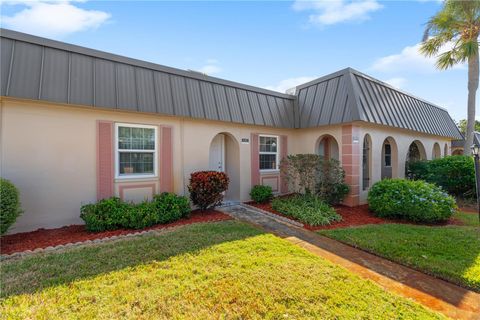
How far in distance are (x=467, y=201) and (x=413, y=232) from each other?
589 cm

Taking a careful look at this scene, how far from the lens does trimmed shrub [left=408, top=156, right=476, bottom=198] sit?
8788 mm

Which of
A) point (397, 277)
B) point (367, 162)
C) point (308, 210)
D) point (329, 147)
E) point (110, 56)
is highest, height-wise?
point (110, 56)

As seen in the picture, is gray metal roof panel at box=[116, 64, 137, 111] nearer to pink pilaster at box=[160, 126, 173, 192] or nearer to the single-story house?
the single-story house

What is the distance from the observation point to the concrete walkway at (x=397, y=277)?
276 centimetres

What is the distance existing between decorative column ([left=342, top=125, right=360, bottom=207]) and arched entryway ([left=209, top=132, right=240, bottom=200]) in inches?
153

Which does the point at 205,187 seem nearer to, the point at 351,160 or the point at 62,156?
the point at 62,156

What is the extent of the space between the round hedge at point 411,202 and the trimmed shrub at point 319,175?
1075 mm

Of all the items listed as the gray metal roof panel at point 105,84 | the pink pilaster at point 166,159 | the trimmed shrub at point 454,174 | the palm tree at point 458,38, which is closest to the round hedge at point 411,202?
the trimmed shrub at point 454,174

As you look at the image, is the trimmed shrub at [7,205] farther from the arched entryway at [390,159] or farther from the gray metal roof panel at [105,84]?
the arched entryway at [390,159]

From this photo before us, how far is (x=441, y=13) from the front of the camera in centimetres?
995

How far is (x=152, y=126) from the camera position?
22.0 ft

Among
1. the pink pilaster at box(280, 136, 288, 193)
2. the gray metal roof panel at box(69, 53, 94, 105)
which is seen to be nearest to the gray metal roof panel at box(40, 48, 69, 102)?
the gray metal roof panel at box(69, 53, 94, 105)

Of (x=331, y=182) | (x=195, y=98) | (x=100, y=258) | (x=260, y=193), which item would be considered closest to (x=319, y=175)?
(x=331, y=182)

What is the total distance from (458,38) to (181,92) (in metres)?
12.6
